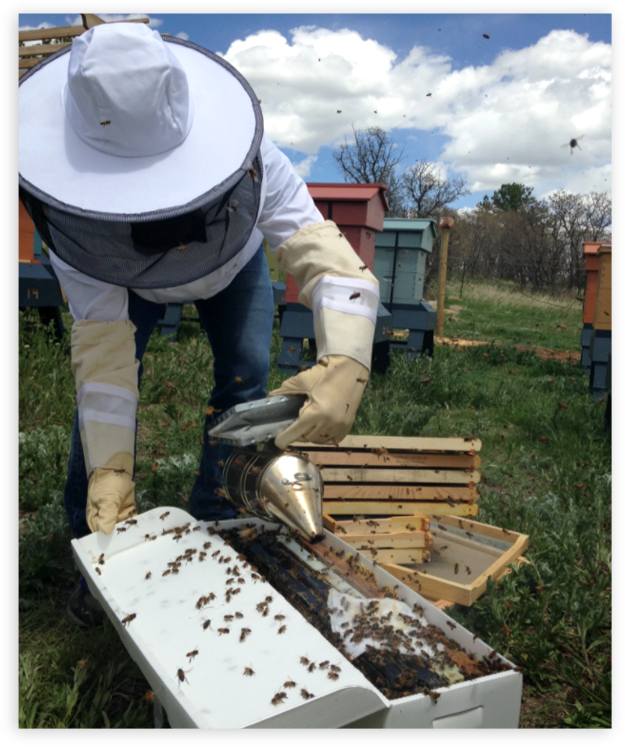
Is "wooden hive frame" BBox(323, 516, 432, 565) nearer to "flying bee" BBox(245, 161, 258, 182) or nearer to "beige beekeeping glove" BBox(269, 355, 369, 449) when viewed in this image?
"beige beekeeping glove" BBox(269, 355, 369, 449)

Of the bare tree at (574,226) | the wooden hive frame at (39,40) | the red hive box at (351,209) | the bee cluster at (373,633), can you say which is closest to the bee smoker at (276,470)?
the bee cluster at (373,633)

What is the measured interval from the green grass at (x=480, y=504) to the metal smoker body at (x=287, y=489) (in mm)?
679

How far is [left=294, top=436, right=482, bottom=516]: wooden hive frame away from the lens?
108 inches

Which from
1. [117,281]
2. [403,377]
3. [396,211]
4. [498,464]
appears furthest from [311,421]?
[396,211]

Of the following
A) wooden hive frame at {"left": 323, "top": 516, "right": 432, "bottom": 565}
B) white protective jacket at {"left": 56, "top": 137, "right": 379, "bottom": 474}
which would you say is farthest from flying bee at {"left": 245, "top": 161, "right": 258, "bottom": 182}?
wooden hive frame at {"left": 323, "top": 516, "right": 432, "bottom": 565}

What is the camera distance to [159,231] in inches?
68.8

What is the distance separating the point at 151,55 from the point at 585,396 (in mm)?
5419

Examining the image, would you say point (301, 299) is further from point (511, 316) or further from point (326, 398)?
point (511, 316)

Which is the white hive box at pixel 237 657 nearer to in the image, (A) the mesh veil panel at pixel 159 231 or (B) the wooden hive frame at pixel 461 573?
(B) the wooden hive frame at pixel 461 573

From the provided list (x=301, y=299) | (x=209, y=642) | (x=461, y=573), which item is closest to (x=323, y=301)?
(x=301, y=299)

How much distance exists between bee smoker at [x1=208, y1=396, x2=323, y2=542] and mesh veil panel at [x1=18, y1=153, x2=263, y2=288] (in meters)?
0.49

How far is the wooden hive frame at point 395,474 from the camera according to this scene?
108 inches

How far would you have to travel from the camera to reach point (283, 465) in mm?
1839

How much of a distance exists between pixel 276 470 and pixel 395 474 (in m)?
1.07
